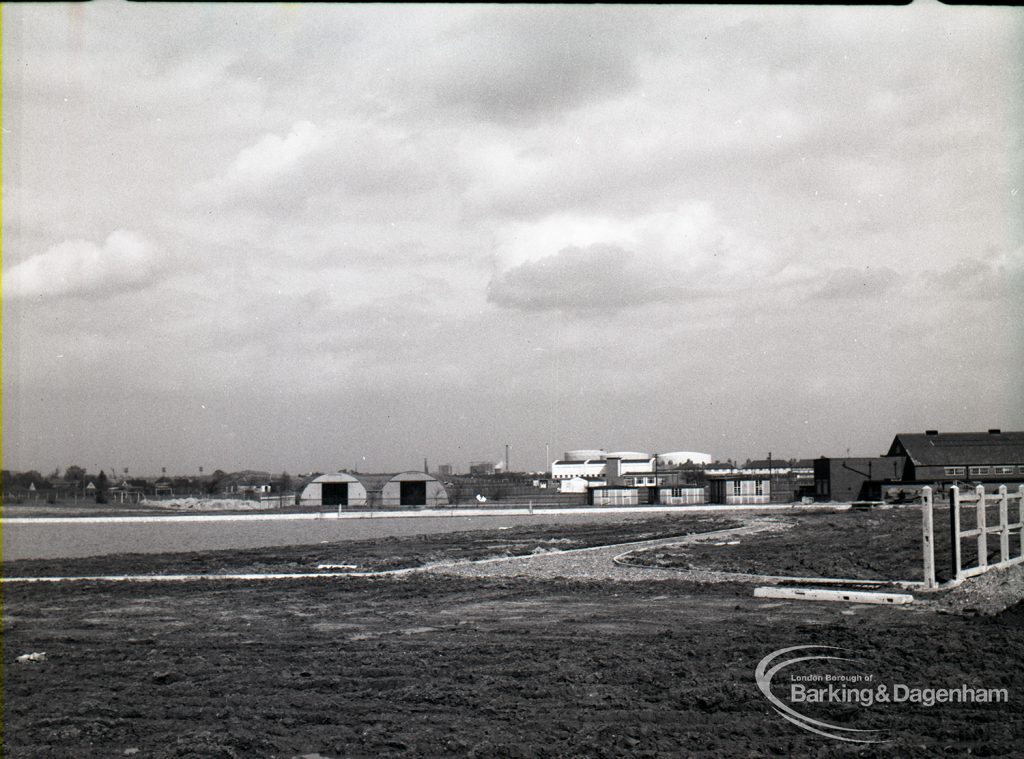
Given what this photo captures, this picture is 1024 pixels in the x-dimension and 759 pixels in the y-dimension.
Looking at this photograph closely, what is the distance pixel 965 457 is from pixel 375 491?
54.9 m

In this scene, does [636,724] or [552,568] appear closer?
[636,724]

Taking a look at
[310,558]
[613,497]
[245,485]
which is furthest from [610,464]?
[310,558]

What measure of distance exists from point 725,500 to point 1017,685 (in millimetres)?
75293

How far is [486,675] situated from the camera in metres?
8.34

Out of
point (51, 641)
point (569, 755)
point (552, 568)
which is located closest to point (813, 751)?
point (569, 755)

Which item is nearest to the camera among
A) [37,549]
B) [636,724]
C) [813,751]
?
[813,751]

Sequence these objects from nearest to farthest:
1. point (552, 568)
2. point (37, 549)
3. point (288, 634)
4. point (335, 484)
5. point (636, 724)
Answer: point (636, 724) < point (288, 634) < point (552, 568) < point (37, 549) < point (335, 484)

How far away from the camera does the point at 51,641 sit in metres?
11.3

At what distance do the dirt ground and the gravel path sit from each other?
233 cm

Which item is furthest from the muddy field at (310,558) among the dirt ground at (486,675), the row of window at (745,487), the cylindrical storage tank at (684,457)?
the cylindrical storage tank at (684,457)

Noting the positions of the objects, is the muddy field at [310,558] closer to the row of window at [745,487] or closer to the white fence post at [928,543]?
the white fence post at [928,543]

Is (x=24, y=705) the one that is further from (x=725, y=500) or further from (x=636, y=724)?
(x=725, y=500)

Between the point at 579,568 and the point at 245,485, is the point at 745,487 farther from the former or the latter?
the point at 245,485

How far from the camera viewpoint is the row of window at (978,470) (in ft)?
220
